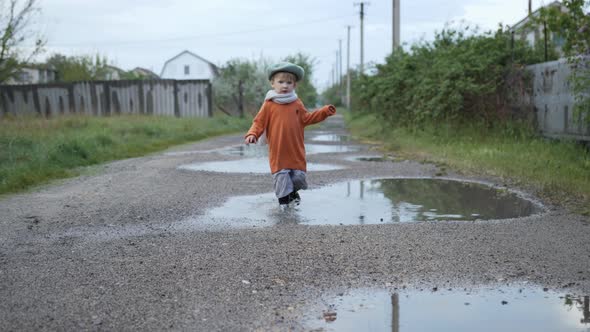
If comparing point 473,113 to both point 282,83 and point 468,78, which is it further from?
point 282,83

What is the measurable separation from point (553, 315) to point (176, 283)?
222cm

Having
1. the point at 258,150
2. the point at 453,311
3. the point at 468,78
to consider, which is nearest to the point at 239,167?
the point at 258,150

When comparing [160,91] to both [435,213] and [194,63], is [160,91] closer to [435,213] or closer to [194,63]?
[435,213]

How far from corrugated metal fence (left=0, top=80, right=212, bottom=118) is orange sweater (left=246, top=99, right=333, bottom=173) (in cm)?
2113

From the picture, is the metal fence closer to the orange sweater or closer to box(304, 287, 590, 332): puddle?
the orange sweater

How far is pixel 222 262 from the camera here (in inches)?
176

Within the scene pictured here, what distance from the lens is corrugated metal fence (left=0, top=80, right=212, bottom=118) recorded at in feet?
89.9

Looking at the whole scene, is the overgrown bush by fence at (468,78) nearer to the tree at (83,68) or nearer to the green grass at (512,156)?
the green grass at (512,156)

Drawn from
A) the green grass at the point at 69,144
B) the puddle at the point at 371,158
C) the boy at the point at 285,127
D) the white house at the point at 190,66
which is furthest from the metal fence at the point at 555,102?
the white house at the point at 190,66

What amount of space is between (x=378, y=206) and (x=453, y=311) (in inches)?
137

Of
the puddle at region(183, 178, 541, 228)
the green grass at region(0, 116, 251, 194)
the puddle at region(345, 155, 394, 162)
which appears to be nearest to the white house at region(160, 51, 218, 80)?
the green grass at region(0, 116, 251, 194)

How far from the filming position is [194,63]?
83375 millimetres

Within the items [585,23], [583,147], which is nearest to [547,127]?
[583,147]

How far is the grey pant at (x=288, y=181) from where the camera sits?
22.6 ft
